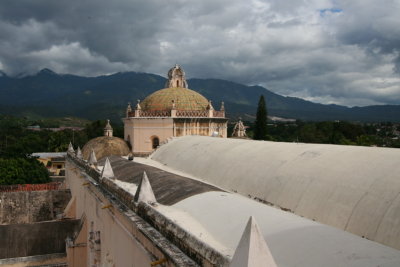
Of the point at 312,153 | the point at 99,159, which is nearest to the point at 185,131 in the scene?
the point at 99,159

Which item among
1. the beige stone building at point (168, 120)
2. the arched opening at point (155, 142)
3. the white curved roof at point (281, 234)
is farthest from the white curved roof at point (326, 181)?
the arched opening at point (155, 142)

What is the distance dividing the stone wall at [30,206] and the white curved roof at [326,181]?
1290 centimetres

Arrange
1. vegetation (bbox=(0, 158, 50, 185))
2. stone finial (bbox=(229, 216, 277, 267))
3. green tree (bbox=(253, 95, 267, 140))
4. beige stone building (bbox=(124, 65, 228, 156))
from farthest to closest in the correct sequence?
green tree (bbox=(253, 95, 267, 140)) < vegetation (bbox=(0, 158, 50, 185)) < beige stone building (bbox=(124, 65, 228, 156)) < stone finial (bbox=(229, 216, 277, 267))

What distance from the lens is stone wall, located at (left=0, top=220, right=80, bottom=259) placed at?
13281 mm

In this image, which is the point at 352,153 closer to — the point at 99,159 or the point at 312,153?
the point at 312,153

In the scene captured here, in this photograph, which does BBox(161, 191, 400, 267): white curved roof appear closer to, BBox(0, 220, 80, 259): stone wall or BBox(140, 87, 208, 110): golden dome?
BBox(0, 220, 80, 259): stone wall

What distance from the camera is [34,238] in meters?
14.0

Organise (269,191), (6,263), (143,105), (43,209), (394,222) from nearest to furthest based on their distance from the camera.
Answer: (394,222) < (269,191) < (6,263) < (43,209) < (143,105)

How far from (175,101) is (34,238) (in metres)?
11.3

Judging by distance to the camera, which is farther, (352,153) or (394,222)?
(352,153)

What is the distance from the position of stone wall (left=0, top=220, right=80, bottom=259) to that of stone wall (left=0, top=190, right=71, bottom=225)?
5963 mm

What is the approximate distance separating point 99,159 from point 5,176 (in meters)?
16.6

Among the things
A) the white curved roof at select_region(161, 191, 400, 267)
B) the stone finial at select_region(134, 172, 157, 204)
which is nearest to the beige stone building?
the stone finial at select_region(134, 172, 157, 204)

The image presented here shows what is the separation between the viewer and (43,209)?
2070cm
